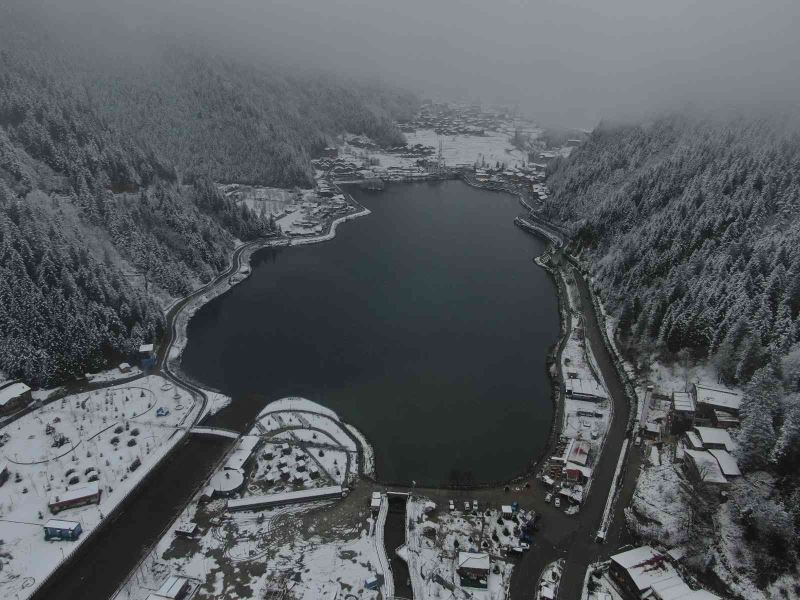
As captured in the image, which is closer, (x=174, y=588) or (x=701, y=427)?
(x=174, y=588)

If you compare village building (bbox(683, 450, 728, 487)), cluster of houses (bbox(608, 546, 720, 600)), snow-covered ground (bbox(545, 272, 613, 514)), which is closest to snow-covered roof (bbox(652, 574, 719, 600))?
cluster of houses (bbox(608, 546, 720, 600))

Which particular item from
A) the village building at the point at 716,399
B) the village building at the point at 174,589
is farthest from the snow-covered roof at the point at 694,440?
the village building at the point at 174,589

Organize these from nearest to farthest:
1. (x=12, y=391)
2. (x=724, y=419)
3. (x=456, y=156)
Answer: (x=724, y=419) < (x=12, y=391) < (x=456, y=156)

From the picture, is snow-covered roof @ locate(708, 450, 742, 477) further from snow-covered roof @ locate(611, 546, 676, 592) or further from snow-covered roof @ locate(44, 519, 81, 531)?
snow-covered roof @ locate(44, 519, 81, 531)

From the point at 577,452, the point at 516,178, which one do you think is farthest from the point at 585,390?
the point at 516,178

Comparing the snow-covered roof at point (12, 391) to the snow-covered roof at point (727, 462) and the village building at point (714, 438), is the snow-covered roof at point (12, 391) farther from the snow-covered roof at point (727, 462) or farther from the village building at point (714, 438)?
the snow-covered roof at point (727, 462)

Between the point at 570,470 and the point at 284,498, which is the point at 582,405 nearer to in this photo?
the point at 570,470
